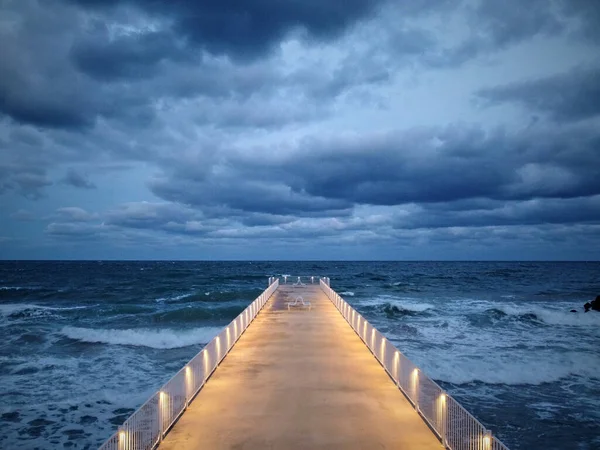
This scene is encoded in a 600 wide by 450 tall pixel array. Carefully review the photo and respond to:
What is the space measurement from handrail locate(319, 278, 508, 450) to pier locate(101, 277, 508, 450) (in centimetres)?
2

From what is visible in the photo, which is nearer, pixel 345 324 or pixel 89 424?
pixel 89 424

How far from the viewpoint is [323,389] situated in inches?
490

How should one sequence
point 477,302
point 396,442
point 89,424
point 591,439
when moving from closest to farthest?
point 396,442
point 591,439
point 89,424
point 477,302

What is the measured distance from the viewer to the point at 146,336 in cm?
3027

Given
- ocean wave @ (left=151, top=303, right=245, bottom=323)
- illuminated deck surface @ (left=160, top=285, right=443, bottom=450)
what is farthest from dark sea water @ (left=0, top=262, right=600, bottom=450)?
illuminated deck surface @ (left=160, top=285, right=443, bottom=450)

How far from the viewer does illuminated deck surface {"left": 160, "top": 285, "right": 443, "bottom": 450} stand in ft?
29.7

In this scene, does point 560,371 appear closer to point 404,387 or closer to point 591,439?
point 591,439

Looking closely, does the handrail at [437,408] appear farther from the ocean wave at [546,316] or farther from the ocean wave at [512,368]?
the ocean wave at [546,316]

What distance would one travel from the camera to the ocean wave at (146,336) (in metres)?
28.5

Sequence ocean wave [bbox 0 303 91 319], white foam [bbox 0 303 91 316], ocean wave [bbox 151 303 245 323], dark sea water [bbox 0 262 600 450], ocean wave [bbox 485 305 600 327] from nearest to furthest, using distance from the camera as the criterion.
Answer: dark sea water [bbox 0 262 600 450] → ocean wave [bbox 485 305 600 327] → ocean wave [bbox 151 303 245 323] → ocean wave [bbox 0 303 91 319] → white foam [bbox 0 303 91 316]

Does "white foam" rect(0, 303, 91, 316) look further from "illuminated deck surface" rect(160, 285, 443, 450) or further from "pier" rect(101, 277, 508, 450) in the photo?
"pier" rect(101, 277, 508, 450)

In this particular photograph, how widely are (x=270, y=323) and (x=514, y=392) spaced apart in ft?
39.8

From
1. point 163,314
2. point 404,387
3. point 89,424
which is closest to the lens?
point 404,387

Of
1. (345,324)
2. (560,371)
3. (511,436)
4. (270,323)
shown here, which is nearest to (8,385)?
(270,323)
